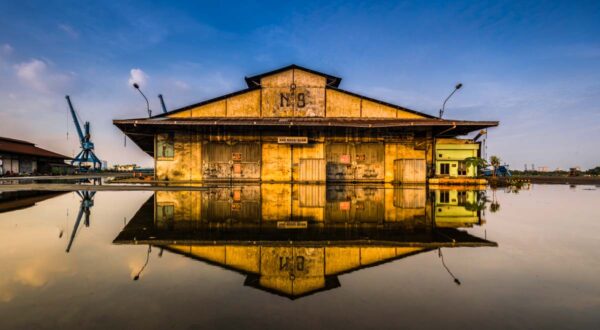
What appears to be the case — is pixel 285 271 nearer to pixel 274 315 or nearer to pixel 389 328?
pixel 274 315

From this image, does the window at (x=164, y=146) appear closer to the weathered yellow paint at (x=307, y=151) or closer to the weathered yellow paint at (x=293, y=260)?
the weathered yellow paint at (x=307, y=151)

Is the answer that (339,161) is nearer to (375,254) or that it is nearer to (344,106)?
(344,106)

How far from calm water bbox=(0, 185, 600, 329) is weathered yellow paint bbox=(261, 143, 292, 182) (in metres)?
17.0

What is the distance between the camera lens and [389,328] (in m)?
2.14

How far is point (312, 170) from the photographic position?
22.4 meters

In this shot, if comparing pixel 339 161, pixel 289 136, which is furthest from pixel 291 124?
pixel 339 161

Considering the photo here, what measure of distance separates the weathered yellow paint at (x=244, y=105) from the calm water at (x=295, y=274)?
1865 centimetres

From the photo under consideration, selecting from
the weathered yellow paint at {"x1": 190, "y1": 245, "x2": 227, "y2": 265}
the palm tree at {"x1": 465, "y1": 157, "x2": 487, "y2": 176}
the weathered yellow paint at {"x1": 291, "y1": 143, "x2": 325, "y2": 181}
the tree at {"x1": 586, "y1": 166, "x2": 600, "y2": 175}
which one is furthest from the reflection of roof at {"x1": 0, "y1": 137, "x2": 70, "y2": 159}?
the tree at {"x1": 586, "y1": 166, "x2": 600, "y2": 175}

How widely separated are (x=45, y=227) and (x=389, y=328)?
7406 millimetres

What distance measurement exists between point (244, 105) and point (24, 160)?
139ft

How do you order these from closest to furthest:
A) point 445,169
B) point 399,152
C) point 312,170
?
point 312,170 → point 399,152 → point 445,169

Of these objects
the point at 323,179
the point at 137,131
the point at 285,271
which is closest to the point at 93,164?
the point at 137,131

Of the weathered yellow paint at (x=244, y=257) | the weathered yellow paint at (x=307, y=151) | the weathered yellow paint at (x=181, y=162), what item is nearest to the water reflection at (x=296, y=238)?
the weathered yellow paint at (x=244, y=257)

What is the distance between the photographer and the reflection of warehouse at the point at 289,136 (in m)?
23.7
